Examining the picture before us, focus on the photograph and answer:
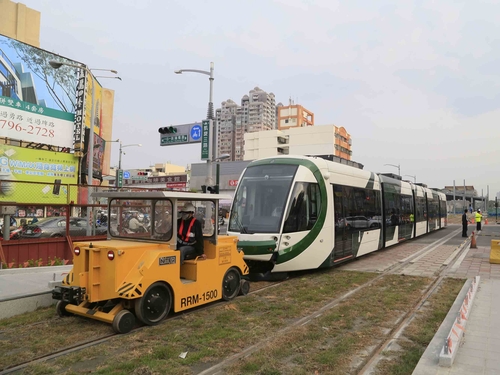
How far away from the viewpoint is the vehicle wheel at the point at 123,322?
5367 mm

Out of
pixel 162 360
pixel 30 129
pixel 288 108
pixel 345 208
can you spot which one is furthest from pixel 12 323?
pixel 288 108

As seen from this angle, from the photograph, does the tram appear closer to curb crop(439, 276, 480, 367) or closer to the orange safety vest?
the orange safety vest

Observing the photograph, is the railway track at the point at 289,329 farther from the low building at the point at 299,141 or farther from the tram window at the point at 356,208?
the low building at the point at 299,141

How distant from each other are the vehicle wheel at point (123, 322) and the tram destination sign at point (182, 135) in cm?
1113

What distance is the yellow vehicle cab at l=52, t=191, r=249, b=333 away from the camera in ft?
18.1

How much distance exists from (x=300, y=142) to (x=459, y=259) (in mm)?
85107

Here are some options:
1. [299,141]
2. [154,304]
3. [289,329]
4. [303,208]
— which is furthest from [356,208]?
[299,141]

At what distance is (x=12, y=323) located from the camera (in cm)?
584

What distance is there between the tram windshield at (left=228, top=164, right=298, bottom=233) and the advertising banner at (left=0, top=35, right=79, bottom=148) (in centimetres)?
1766

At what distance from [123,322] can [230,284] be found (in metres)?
2.50

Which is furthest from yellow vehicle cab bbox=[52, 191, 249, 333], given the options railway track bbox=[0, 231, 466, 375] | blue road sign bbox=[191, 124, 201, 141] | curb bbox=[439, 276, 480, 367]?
blue road sign bbox=[191, 124, 201, 141]

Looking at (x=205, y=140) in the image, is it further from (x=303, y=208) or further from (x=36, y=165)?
(x=36, y=165)

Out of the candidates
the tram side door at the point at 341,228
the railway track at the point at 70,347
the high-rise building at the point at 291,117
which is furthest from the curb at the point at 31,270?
the high-rise building at the point at 291,117

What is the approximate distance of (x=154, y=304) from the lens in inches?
229
